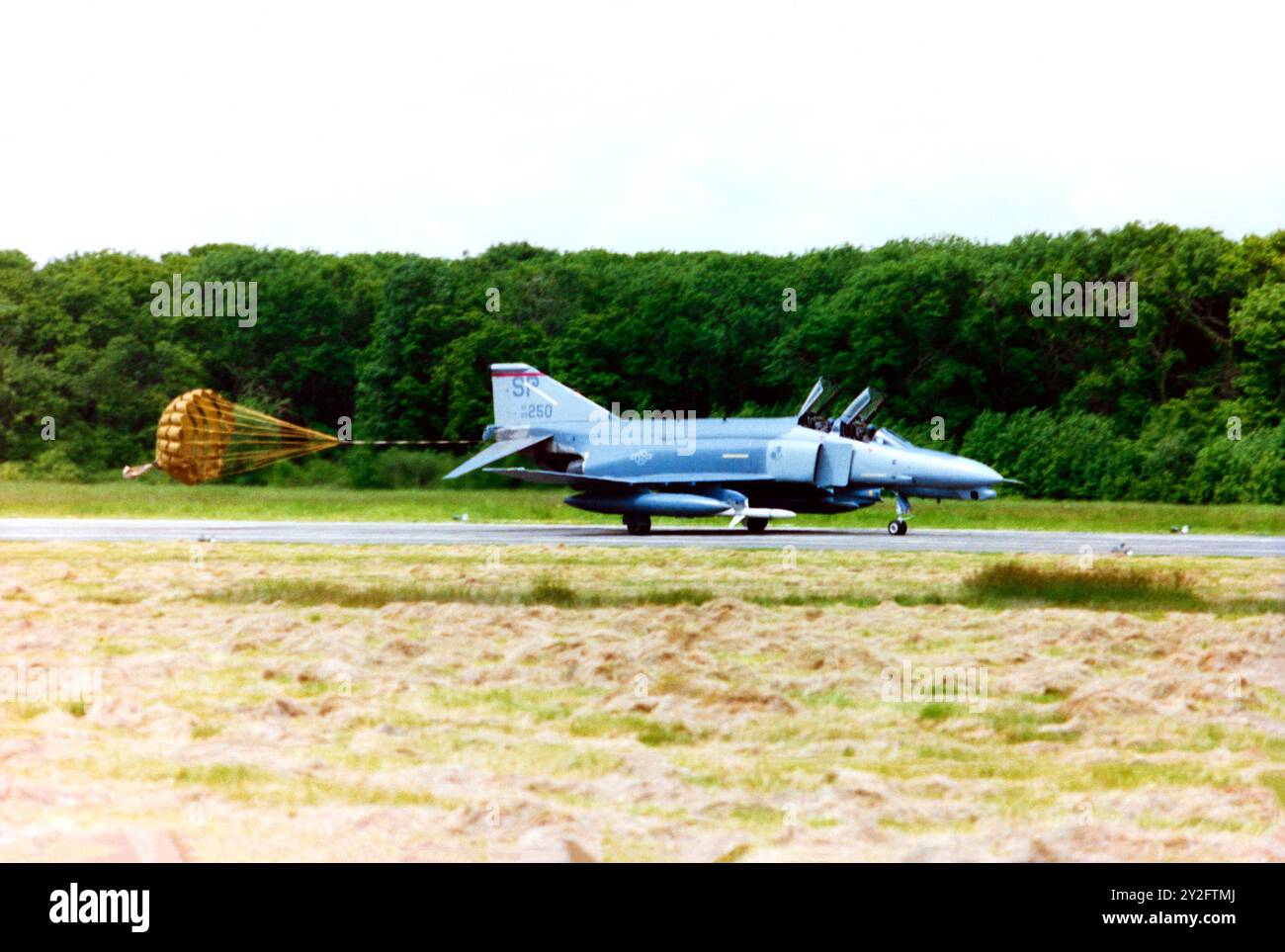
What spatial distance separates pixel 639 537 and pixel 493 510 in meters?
11.5

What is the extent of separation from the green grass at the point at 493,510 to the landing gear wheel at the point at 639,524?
6.20 meters

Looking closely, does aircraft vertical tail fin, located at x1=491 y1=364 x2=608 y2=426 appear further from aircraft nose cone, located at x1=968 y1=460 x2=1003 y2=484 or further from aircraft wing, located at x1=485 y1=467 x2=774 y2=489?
aircraft nose cone, located at x1=968 y1=460 x2=1003 y2=484

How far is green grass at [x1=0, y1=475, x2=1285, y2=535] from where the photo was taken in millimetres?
43281

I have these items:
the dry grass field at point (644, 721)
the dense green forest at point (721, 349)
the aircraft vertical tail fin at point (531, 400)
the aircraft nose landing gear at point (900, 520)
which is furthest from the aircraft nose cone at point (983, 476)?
the dense green forest at point (721, 349)

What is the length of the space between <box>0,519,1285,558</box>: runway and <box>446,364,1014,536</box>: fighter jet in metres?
0.72

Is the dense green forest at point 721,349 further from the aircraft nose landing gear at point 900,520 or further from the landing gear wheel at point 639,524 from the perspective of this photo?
the aircraft nose landing gear at point 900,520

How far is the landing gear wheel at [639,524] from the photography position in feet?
128

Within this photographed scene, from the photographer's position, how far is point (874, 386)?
203ft

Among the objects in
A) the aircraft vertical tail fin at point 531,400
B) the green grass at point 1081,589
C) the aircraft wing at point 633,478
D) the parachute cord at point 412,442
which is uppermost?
the aircraft vertical tail fin at point 531,400

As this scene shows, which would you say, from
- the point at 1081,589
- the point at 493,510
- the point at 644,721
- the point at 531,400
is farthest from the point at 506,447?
the point at 644,721

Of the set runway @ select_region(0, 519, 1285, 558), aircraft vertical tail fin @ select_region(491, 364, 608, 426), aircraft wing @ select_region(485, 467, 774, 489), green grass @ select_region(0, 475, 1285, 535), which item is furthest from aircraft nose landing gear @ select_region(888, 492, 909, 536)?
aircraft vertical tail fin @ select_region(491, 364, 608, 426)

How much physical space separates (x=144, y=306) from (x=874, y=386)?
1280 inches

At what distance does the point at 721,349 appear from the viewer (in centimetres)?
6669

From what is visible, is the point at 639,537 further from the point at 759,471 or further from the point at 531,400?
the point at 531,400
